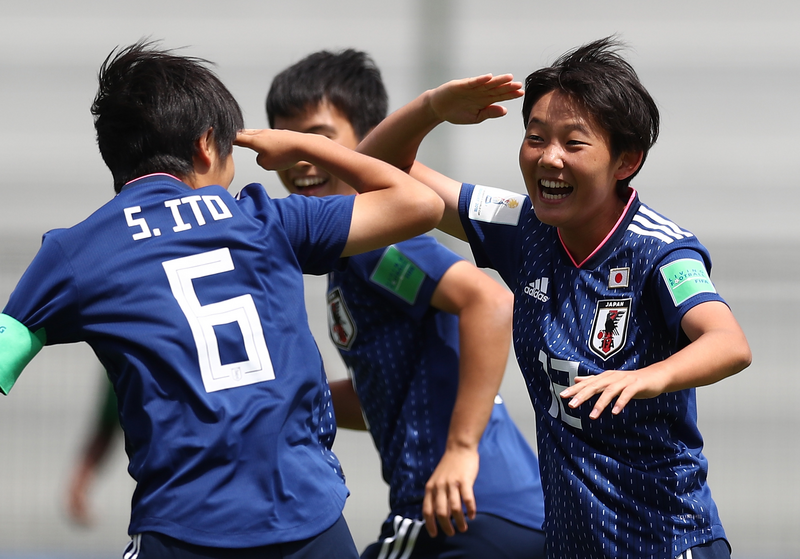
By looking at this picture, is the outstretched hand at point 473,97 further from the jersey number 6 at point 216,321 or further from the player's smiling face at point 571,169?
the jersey number 6 at point 216,321

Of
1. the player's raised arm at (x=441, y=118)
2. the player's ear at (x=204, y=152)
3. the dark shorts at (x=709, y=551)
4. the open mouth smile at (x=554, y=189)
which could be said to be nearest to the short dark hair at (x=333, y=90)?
the player's raised arm at (x=441, y=118)

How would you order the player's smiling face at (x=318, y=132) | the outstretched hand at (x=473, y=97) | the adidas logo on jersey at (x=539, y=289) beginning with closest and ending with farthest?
the adidas logo on jersey at (x=539, y=289) < the outstretched hand at (x=473, y=97) < the player's smiling face at (x=318, y=132)

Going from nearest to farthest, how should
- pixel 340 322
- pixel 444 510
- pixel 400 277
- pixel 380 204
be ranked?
1. pixel 380 204
2. pixel 444 510
3. pixel 400 277
4. pixel 340 322

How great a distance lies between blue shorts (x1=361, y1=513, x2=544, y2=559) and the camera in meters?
2.45

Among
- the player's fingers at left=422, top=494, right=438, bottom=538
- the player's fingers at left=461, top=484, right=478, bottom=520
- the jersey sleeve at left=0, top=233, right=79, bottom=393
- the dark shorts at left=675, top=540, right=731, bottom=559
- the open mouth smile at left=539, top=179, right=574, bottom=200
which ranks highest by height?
the open mouth smile at left=539, top=179, right=574, bottom=200

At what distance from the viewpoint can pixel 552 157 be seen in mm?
2061

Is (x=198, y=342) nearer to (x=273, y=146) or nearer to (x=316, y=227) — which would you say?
(x=316, y=227)

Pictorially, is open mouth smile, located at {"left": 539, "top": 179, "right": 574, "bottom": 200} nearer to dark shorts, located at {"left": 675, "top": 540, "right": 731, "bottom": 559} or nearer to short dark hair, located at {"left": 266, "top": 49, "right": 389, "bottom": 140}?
dark shorts, located at {"left": 675, "top": 540, "right": 731, "bottom": 559}

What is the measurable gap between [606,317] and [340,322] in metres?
0.96

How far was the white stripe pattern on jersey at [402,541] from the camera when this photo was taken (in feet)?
8.21

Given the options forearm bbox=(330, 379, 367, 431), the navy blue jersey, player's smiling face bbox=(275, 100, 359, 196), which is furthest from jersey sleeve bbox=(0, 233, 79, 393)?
forearm bbox=(330, 379, 367, 431)

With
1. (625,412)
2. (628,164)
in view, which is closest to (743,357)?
(625,412)

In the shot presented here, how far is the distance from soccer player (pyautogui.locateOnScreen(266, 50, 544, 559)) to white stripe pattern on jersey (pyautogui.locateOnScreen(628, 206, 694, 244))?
506 millimetres

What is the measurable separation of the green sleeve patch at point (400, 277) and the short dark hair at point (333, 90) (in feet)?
2.36
